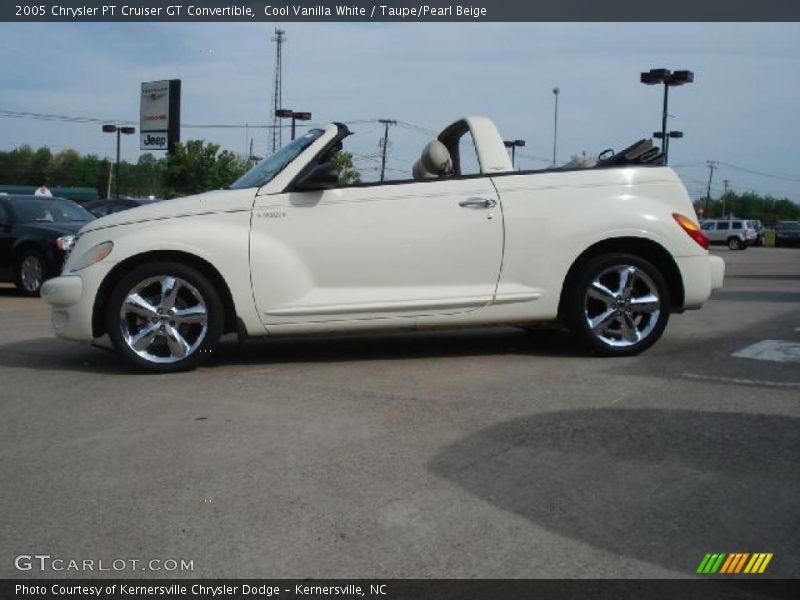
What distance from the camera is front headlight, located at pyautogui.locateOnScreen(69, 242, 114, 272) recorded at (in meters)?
6.01

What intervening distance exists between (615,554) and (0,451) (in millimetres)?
2993

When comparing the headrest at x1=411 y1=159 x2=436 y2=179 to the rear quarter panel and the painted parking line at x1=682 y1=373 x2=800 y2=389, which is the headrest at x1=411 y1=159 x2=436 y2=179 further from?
the painted parking line at x1=682 y1=373 x2=800 y2=389

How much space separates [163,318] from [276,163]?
139 centimetres

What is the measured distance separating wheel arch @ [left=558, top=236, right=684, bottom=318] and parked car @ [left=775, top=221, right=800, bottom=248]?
178 ft

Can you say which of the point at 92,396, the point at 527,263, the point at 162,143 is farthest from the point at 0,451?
the point at 162,143

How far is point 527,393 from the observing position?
5281 millimetres

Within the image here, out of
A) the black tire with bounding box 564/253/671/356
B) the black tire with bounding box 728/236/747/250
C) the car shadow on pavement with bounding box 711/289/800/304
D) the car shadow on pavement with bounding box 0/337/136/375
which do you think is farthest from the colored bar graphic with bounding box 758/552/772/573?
the black tire with bounding box 728/236/747/250

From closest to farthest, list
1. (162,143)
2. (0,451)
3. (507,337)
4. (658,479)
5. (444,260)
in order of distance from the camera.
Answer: (658,479)
(0,451)
(444,260)
(507,337)
(162,143)

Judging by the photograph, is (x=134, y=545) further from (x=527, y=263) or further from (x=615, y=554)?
(x=527, y=263)

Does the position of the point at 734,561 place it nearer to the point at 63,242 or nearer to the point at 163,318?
the point at 163,318

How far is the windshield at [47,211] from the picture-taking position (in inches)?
518

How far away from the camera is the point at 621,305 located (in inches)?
250

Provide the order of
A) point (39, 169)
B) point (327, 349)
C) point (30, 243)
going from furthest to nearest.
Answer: point (39, 169) → point (30, 243) → point (327, 349)

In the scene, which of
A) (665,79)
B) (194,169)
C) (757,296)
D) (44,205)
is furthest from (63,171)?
(757,296)
